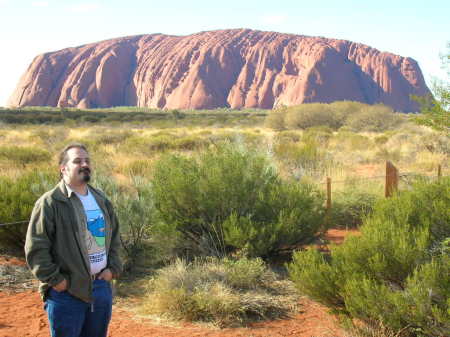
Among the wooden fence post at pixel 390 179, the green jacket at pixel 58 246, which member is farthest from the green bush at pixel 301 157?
the green jacket at pixel 58 246

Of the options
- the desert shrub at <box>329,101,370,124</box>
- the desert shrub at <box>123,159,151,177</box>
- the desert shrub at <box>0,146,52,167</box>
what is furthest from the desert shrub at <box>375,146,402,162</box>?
the desert shrub at <box>329,101,370,124</box>

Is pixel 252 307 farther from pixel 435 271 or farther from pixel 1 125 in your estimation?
pixel 1 125

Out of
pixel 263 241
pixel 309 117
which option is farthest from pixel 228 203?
pixel 309 117

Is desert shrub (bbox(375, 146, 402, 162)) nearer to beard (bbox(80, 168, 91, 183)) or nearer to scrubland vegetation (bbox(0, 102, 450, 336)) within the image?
scrubland vegetation (bbox(0, 102, 450, 336))

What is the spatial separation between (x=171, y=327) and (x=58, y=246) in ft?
7.01

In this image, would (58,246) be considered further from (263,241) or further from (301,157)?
(301,157)

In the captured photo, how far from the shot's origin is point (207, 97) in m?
93.7

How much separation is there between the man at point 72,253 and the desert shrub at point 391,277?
1912 mm

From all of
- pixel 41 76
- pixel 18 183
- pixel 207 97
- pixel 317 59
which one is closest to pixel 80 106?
pixel 41 76

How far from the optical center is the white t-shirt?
2.80 metres

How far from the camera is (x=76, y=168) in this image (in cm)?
277

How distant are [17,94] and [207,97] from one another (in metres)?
45.7

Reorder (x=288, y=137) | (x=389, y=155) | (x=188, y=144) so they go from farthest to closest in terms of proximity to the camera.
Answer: (x=288, y=137)
(x=188, y=144)
(x=389, y=155)

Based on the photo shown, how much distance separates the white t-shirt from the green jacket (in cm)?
9
